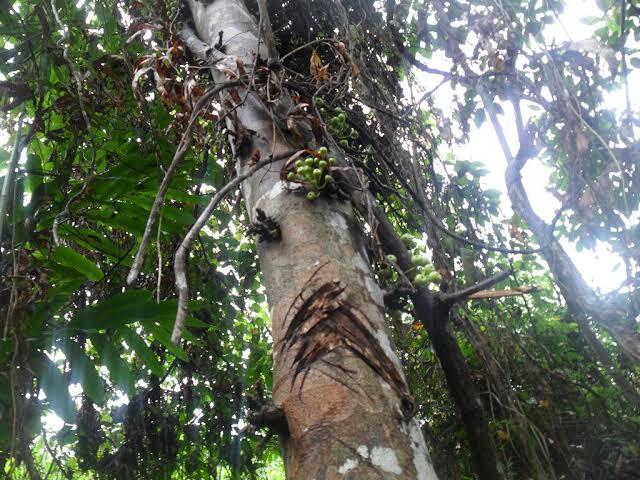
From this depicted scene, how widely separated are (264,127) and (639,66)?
98.1 inches

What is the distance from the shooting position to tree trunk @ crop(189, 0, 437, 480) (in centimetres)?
92

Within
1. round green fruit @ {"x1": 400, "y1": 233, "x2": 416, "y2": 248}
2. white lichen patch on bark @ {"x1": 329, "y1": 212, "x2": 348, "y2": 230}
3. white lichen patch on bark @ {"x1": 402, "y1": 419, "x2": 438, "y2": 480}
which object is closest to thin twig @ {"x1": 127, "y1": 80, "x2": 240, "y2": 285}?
white lichen patch on bark @ {"x1": 329, "y1": 212, "x2": 348, "y2": 230}

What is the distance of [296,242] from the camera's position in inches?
50.6

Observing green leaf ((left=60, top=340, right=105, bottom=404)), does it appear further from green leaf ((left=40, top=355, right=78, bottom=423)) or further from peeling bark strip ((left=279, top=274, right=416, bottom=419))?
peeling bark strip ((left=279, top=274, right=416, bottom=419))

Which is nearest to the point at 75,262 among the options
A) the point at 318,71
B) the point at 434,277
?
the point at 318,71

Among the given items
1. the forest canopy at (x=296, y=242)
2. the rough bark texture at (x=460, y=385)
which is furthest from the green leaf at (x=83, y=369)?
the rough bark texture at (x=460, y=385)

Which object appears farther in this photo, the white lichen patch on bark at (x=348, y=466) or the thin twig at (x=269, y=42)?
the thin twig at (x=269, y=42)

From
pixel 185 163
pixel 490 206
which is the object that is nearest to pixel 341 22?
pixel 185 163

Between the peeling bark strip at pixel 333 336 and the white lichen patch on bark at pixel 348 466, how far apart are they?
145 mm

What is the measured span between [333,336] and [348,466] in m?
0.27

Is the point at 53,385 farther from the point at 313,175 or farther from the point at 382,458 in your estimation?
the point at 382,458

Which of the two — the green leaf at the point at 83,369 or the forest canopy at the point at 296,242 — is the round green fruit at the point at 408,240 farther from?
the green leaf at the point at 83,369

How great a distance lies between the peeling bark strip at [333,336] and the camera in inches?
41.5

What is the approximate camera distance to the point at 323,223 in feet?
4.36
